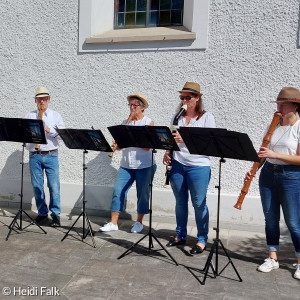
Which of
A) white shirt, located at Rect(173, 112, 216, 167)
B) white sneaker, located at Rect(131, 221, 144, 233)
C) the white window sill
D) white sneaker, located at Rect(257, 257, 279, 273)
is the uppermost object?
the white window sill

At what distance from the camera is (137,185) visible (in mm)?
5188

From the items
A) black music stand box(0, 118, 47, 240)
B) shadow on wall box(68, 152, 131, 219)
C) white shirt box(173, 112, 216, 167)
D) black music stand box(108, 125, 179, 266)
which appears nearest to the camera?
black music stand box(108, 125, 179, 266)

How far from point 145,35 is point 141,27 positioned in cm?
69

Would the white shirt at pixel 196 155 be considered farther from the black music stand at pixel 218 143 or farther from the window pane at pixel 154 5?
the window pane at pixel 154 5

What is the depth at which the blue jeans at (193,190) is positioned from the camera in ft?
14.4

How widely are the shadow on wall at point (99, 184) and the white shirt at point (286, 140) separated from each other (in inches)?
116

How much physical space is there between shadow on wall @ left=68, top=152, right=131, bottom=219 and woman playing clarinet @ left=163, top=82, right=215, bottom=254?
1.76 metres

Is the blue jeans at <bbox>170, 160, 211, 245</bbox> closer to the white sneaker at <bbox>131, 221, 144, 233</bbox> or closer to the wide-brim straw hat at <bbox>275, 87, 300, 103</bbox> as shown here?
the white sneaker at <bbox>131, 221, 144, 233</bbox>

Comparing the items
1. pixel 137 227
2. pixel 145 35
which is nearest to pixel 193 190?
pixel 137 227

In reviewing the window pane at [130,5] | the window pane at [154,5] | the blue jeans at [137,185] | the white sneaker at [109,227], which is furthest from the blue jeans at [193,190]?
the window pane at [130,5]

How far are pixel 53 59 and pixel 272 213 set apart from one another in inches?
166

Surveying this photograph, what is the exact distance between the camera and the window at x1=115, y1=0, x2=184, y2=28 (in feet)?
20.5

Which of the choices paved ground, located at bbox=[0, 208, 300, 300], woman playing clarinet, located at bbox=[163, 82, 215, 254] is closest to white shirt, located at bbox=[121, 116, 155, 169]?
woman playing clarinet, located at bbox=[163, 82, 215, 254]

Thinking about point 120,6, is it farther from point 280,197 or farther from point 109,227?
point 280,197
